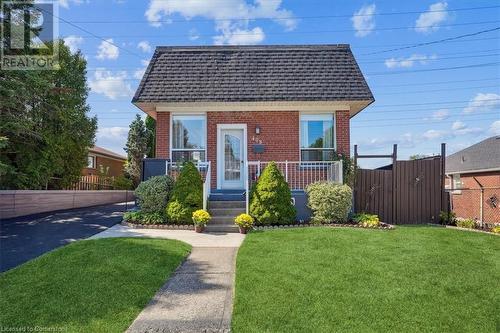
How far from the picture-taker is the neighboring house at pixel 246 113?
12602 millimetres

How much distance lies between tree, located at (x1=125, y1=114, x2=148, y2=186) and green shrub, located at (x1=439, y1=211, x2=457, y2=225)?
1785cm

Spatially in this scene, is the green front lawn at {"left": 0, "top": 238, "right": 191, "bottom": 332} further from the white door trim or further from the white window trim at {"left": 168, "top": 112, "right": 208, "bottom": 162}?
the white window trim at {"left": 168, "top": 112, "right": 208, "bottom": 162}

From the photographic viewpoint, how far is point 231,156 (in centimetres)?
1313

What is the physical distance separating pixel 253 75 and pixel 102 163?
19.6m

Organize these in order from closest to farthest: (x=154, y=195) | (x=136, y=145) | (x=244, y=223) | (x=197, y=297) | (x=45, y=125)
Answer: (x=197, y=297), (x=244, y=223), (x=154, y=195), (x=45, y=125), (x=136, y=145)

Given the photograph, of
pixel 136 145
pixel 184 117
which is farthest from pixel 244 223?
pixel 136 145

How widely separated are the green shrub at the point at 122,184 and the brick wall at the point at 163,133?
12791 millimetres

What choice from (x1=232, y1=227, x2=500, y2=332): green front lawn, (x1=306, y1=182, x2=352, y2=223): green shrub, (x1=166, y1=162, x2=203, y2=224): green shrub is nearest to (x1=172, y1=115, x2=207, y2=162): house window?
(x1=166, y1=162, x2=203, y2=224): green shrub

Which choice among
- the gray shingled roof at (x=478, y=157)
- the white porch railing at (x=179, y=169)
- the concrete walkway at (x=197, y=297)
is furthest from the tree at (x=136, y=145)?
the gray shingled roof at (x=478, y=157)

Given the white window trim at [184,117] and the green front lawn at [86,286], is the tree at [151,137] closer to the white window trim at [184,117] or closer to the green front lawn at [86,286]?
the white window trim at [184,117]

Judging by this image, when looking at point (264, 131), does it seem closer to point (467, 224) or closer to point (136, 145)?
point (467, 224)

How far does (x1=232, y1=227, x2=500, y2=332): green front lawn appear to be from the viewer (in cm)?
423

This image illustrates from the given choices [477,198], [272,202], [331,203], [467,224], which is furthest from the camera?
[477,198]

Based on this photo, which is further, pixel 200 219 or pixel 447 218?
pixel 447 218
